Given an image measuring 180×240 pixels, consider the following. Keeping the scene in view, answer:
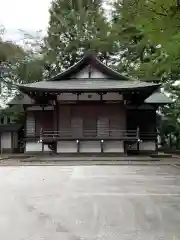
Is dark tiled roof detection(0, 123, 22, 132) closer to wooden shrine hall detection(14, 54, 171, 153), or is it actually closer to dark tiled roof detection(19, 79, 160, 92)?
wooden shrine hall detection(14, 54, 171, 153)

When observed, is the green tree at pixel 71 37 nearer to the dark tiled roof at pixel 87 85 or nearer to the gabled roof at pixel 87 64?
the gabled roof at pixel 87 64

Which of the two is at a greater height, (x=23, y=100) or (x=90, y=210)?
(x=23, y=100)

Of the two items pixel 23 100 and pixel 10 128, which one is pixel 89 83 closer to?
pixel 23 100

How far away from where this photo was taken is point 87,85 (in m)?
25.5

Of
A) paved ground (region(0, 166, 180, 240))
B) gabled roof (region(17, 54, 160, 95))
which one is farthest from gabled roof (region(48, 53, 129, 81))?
paved ground (region(0, 166, 180, 240))

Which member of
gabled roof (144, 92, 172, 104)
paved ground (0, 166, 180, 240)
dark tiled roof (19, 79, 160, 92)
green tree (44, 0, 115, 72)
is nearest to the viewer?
paved ground (0, 166, 180, 240)

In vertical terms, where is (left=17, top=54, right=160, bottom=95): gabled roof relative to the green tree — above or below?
below

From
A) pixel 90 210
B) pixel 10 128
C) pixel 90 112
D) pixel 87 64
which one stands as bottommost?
pixel 90 210

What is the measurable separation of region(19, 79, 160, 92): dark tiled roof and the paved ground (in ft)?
44.2

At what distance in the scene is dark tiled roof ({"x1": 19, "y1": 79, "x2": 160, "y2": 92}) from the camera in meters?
23.9

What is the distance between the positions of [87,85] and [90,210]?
19.0m

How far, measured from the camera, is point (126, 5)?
585 centimetres

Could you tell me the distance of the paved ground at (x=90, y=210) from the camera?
5.17 metres

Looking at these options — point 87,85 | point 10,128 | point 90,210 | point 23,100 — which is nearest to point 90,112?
point 87,85
